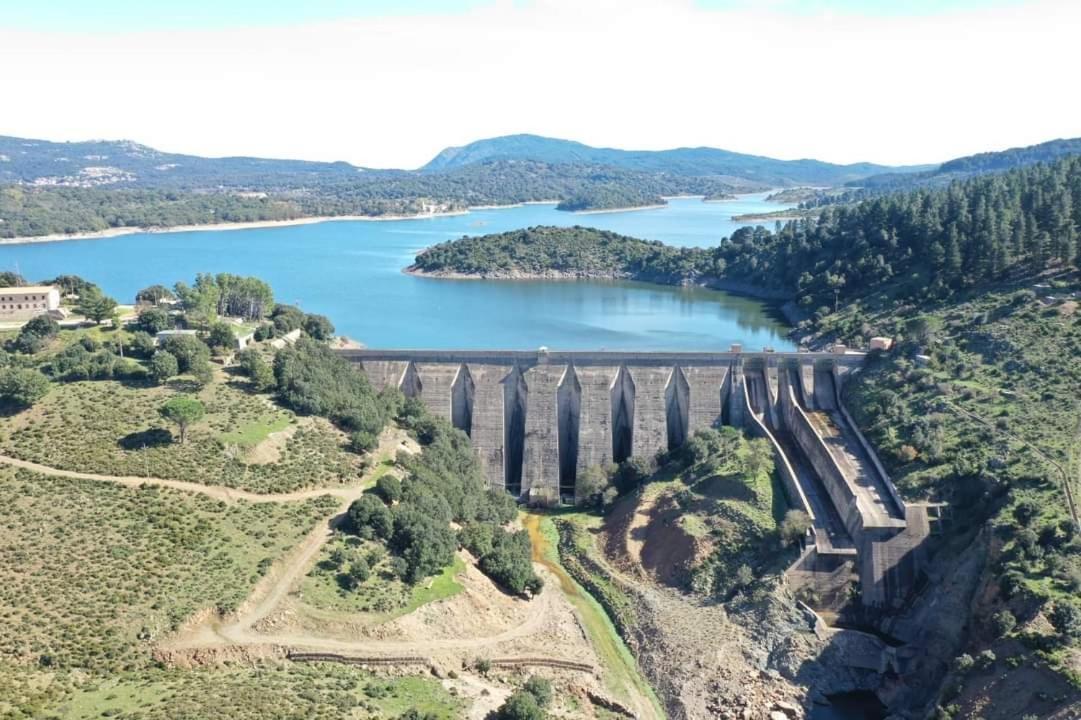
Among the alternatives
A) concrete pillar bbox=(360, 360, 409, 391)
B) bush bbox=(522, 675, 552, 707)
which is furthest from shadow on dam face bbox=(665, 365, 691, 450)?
bush bbox=(522, 675, 552, 707)

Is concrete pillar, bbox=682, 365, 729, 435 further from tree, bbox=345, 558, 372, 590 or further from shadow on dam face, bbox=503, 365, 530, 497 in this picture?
tree, bbox=345, 558, 372, 590

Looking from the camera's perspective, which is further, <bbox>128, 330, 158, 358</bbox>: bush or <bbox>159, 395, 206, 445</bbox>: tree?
<bbox>128, 330, 158, 358</bbox>: bush

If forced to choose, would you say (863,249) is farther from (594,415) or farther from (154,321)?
(154,321)

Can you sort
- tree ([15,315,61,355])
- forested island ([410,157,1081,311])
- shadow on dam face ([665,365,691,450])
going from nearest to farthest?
tree ([15,315,61,355]) → shadow on dam face ([665,365,691,450]) → forested island ([410,157,1081,311])

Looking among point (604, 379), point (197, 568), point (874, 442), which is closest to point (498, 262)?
point (604, 379)

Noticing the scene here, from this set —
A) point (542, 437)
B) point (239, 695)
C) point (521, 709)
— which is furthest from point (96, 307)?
point (521, 709)
